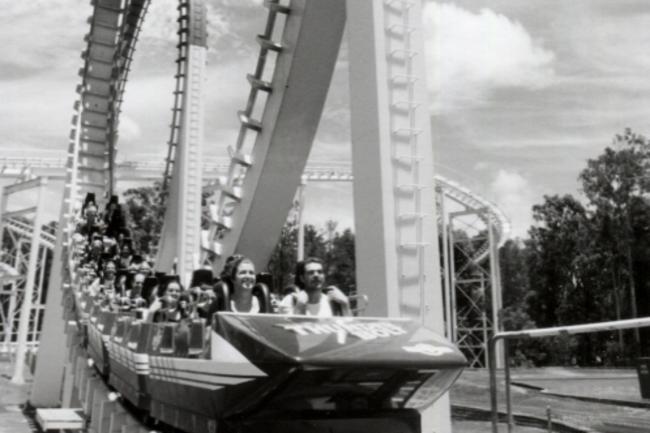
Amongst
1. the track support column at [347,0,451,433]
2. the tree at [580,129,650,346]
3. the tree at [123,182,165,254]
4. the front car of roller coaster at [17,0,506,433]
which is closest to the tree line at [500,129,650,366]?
the tree at [580,129,650,346]

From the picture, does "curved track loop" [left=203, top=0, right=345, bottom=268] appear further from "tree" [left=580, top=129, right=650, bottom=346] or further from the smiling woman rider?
"tree" [left=580, top=129, right=650, bottom=346]

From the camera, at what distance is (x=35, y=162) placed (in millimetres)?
21297

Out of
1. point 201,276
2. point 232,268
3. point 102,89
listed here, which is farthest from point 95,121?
point 232,268

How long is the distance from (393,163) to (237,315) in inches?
163

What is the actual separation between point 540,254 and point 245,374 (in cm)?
3629

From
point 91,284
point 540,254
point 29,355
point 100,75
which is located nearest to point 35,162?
point 29,355

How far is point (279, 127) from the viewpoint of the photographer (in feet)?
34.3

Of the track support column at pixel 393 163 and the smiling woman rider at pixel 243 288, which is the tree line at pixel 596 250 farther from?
the smiling woman rider at pixel 243 288

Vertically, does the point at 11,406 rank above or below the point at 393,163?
below

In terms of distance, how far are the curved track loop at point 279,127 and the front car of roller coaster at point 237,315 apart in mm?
20

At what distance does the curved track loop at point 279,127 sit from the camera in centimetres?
970

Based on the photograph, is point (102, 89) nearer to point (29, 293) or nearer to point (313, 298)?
point (29, 293)

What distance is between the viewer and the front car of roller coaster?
3158 millimetres

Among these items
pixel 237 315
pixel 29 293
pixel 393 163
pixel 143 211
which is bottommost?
pixel 237 315
